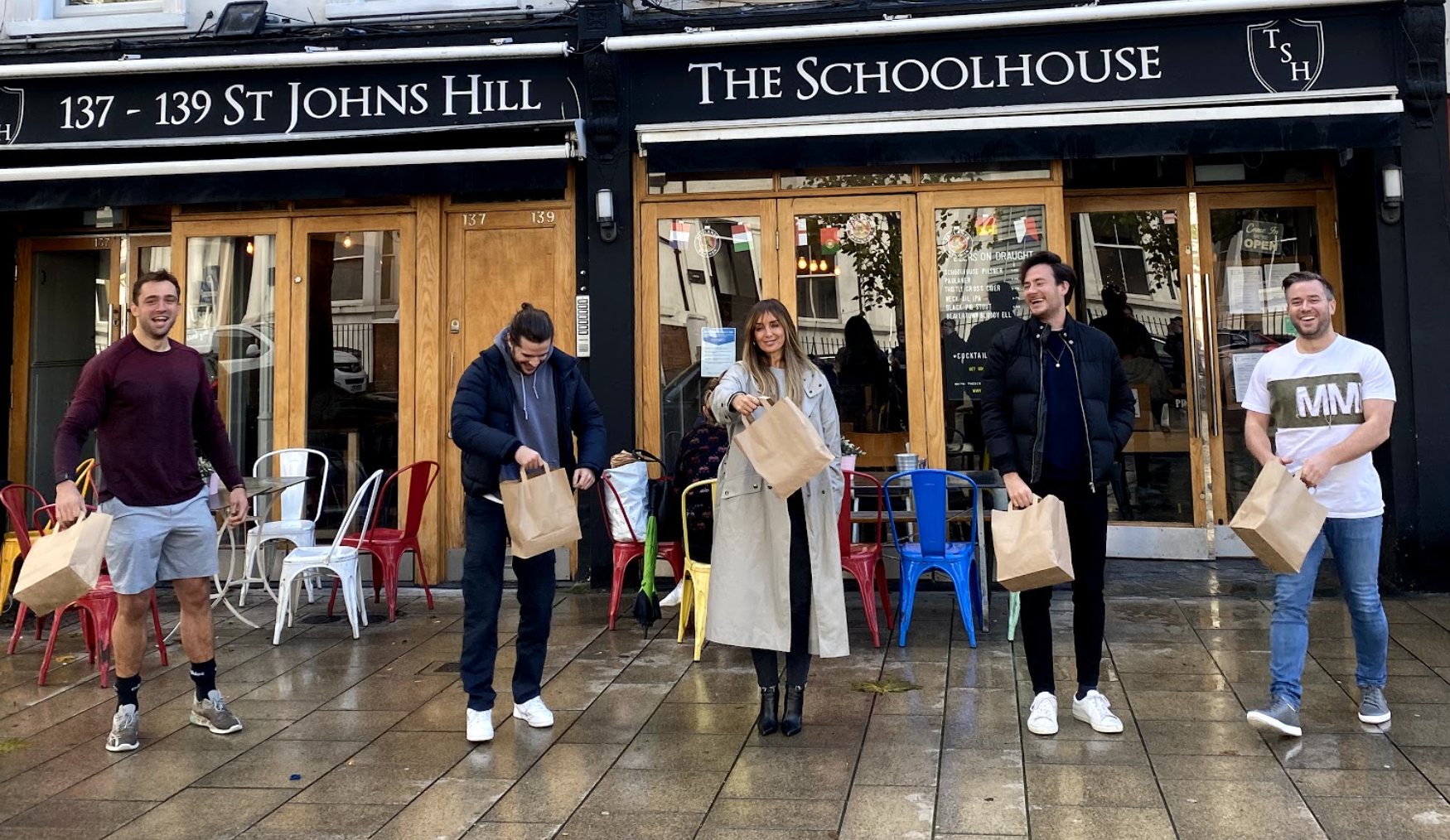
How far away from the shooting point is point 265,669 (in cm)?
557

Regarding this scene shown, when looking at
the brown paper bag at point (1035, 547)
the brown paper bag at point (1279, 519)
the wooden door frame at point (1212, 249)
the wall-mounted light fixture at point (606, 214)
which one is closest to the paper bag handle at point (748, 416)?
the brown paper bag at point (1035, 547)

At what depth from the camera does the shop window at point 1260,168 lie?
7852 millimetres

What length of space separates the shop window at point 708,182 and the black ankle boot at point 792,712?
13.6ft

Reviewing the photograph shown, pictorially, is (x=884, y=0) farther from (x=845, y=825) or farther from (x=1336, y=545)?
(x=845, y=825)

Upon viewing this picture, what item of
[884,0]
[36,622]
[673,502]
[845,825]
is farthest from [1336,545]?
[36,622]

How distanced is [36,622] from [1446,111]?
895 cm

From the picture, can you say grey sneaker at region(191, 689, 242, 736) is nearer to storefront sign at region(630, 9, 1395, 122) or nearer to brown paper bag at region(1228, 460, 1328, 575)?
brown paper bag at region(1228, 460, 1328, 575)

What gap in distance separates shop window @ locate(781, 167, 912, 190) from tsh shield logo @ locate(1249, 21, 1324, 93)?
224cm

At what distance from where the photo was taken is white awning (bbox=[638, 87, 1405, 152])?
6.64 m

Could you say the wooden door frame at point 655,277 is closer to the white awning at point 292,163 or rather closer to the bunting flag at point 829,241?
the bunting flag at point 829,241

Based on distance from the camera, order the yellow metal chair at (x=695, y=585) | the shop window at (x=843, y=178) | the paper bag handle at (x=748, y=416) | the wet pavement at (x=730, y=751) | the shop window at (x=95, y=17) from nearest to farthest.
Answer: the wet pavement at (x=730, y=751) → the paper bag handle at (x=748, y=416) → the yellow metal chair at (x=695, y=585) → the shop window at (x=843, y=178) → the shop window at (x=95, y=17)

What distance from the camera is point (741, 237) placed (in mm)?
7551

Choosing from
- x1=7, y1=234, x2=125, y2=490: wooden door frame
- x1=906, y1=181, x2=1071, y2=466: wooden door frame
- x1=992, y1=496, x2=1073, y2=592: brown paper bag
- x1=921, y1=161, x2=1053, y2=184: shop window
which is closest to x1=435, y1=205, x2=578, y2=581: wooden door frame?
x1=906, y1=181, x2=1071, y2=466: wooden door frame

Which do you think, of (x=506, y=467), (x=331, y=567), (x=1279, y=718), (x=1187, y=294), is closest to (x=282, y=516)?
(x=331, y=567)
